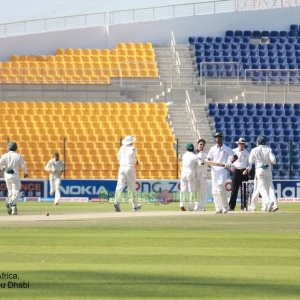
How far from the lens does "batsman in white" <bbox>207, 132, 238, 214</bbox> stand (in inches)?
1310

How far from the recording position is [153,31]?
6656 centimetres

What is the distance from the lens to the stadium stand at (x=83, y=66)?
61.3 metres

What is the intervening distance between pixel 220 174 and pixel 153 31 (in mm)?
33663

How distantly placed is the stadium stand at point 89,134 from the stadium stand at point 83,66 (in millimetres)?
2525

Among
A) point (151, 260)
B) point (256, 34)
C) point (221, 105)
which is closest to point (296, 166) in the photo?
point (221, 105)

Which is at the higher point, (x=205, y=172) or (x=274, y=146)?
(x=274, y=146)

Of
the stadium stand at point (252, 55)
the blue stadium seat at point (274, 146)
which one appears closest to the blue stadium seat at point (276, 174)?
the blue stadium seat at point (274, 146)

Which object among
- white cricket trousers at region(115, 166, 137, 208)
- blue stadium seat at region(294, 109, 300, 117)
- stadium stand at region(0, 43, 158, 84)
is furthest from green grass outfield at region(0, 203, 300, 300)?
stadium stand at region(0, 43, 158, 84)

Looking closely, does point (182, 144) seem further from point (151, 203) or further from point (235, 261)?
point (235, 261)

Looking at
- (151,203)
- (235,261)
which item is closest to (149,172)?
(151,203)

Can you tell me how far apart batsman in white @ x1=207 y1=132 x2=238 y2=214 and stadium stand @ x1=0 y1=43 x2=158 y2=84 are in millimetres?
27228

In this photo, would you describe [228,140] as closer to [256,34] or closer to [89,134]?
[89,134]

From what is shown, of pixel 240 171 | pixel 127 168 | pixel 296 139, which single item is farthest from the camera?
pixel 296 139

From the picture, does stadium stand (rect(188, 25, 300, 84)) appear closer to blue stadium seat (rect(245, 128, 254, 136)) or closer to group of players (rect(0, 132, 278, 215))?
blue stadium seat (rect(245, 128, 254, 136))
